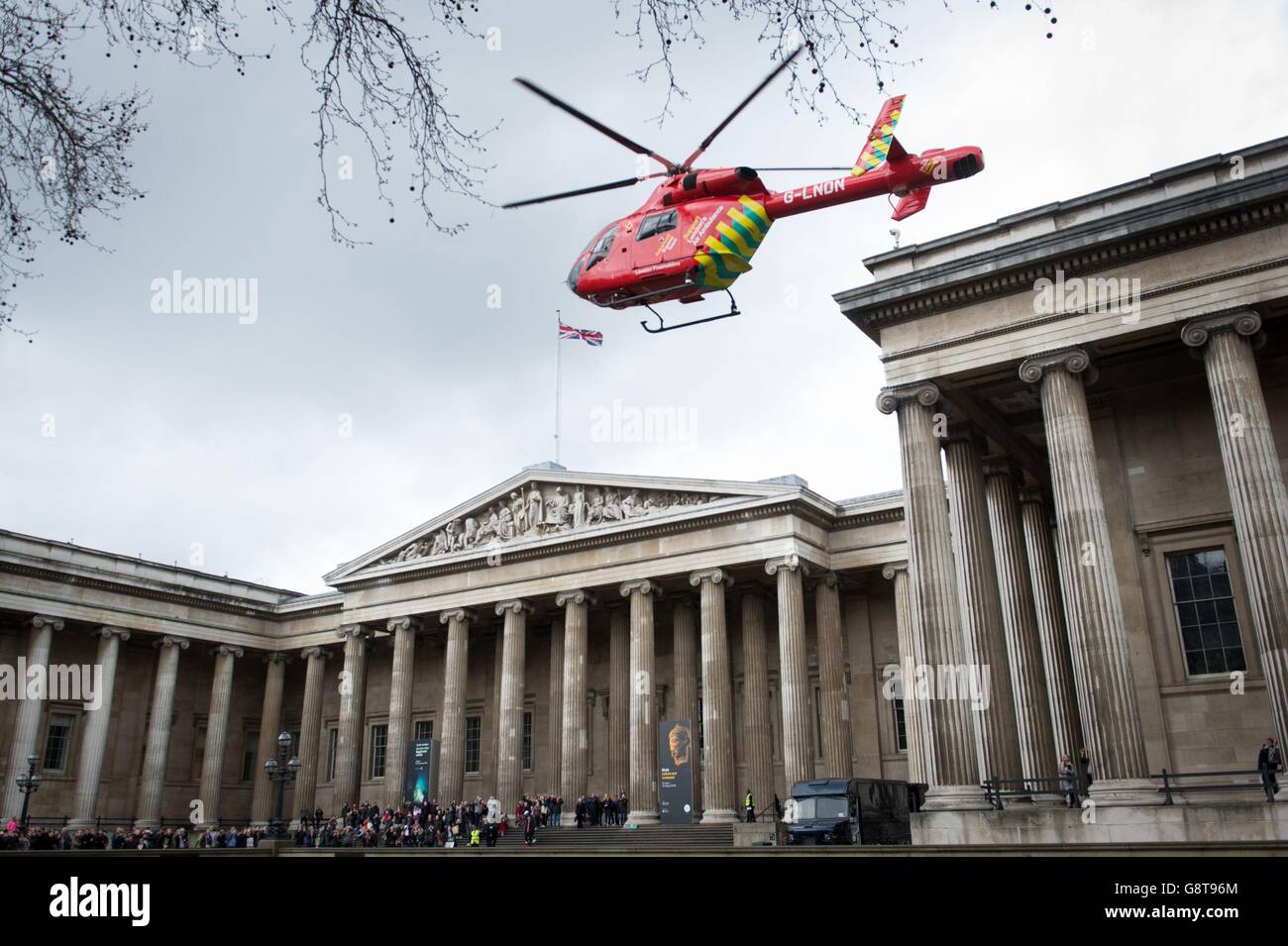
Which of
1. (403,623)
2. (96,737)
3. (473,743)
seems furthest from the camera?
(473,743)

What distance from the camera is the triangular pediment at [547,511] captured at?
129ft

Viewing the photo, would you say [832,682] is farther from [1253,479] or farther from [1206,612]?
[1253,479]

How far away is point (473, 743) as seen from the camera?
48656 millimetres

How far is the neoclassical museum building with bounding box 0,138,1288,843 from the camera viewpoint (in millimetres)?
20312

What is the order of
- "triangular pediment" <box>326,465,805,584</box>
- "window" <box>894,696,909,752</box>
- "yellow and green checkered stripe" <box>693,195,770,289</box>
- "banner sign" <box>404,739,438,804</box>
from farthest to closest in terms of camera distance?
1. "banner sign" <box>404,739,438,804</box>
2. "triangular pediment" <box>326,465,805,584</box>
3. "window" <box>894,696,909,752</box>
4. "yellow and green checkered stripe" <box>693,195,770,289</box>

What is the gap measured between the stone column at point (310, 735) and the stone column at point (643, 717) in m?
18.7

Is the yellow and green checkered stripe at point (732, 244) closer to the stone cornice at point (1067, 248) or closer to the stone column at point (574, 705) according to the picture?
the stone cornice at point (1067, 248)

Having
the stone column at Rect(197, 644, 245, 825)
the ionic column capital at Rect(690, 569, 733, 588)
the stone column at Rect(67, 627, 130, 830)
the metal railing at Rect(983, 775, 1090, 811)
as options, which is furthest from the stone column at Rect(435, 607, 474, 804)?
the metal railing at Rect(983, 775, 1090, 811)

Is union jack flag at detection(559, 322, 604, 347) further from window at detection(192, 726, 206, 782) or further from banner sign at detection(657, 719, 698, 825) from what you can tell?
window at detection(192, 726, 206, 782)

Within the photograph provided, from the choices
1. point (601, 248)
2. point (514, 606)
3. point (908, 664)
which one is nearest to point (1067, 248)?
point (601, 248)

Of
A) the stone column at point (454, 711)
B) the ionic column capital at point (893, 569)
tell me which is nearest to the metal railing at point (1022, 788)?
the ionic column capital at point (893, 569)

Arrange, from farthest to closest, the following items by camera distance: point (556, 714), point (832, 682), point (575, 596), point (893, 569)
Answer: point (556, 714) < point (575, 596) < point (893, 569) < point (832, 682)

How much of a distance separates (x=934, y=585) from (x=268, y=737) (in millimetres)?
39441

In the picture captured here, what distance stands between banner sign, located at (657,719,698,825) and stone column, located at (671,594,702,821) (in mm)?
4040
